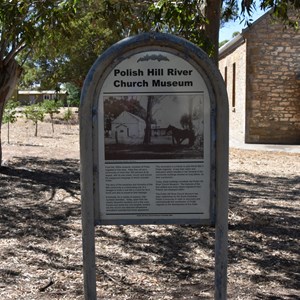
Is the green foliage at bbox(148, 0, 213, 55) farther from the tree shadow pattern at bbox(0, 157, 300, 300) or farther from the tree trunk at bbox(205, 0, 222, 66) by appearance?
the tree shadow pattern at bbox(0, 157, 300, 300)

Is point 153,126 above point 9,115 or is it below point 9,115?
below

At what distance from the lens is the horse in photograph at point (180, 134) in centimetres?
341

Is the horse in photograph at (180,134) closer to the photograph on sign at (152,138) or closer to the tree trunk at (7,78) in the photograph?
the photograph on sign at (152,138)

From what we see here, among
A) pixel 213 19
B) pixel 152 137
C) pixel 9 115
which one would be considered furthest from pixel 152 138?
pixel 9 115

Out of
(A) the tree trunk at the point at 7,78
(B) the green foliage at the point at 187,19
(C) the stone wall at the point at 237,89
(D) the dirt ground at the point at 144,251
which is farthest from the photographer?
(C) the stone wall at the point at 237,89

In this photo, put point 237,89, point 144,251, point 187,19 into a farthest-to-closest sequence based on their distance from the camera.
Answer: point 237,89 → point 187,19 → point 144,251

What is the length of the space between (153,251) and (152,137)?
273 cm

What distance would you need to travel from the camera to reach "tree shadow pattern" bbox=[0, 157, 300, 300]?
15.6 feet

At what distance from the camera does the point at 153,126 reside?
3420 millimetres

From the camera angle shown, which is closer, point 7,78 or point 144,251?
point 144,251

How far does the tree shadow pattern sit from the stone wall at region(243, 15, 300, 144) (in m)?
11.5

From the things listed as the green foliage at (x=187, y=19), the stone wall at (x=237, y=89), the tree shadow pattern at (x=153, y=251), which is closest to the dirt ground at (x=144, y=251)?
the tree shadow pattern at (x=153, y=251)

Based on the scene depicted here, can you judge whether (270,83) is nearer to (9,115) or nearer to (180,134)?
(9,115)

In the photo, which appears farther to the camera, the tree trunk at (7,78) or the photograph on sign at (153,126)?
the tree trunk at (7,78)
